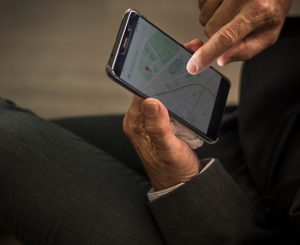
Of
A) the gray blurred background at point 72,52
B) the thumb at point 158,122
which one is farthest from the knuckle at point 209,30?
the gray blurred background at point 72,52

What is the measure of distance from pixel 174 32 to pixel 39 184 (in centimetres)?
70

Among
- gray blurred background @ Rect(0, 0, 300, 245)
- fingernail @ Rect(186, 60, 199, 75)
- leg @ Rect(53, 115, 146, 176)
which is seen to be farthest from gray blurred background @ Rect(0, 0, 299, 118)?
fingernail @ Rect(186, 60, 199, 75)

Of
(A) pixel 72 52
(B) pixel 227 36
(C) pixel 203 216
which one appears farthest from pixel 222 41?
(A) pixel 72 52

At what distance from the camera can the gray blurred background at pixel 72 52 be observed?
115 cm

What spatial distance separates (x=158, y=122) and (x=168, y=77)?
4.6 inches

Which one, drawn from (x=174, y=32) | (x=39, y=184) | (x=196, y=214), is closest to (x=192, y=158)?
(x=196, y=214)

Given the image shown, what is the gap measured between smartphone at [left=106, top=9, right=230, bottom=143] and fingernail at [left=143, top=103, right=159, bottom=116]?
0.18ft

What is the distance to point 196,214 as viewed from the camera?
1.82 ft

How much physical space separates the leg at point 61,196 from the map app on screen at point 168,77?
0.14 m

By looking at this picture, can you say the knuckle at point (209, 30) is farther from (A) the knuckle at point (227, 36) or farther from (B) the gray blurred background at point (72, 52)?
(B) the gray blurred background at point (72, 52)

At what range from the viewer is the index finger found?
1.70ft

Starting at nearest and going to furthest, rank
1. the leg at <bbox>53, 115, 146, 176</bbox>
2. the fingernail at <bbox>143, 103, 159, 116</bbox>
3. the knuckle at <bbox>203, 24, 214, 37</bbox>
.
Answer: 1. the fingernail at <bbox>143, 103, 159, 116</bbox>
2. the knuckle at <bbox>203, 24, 214, 37</bbox>
3. the leg at <bbox>53, 115, 146, 176</bbox>

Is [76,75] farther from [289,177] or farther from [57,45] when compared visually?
[289,177]

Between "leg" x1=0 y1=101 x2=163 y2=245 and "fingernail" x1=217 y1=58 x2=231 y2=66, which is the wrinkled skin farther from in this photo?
"leg" x1=0 y1=101 x2=163 y2=245
